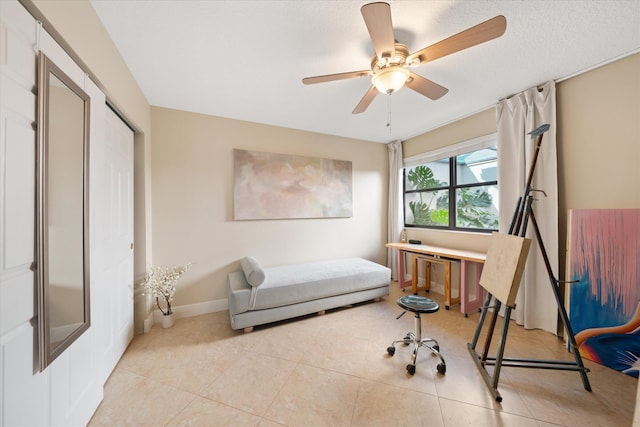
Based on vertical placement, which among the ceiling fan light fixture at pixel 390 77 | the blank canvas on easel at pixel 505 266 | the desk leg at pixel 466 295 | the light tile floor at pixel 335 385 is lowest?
the light tile floor at pixel 335 385

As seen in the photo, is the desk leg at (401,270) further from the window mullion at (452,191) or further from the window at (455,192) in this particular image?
the window mullion at (452,191)

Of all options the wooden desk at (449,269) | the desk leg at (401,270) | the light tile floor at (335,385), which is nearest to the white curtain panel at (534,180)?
the light tile floor at (335,385)

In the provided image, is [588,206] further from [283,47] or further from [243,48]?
[243,48]

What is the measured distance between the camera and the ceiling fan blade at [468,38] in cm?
115

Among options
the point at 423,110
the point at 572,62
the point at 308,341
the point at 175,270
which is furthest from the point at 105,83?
the point at 572,62

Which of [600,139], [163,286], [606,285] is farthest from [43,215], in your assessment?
[600,139]

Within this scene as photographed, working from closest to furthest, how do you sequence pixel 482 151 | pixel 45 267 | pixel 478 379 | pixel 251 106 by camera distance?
pixel 45 267 < pixel 478 379 < pixel 251 106 < pixel 482 151

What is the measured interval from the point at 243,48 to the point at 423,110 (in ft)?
7.24

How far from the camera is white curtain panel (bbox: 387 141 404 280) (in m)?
4.02

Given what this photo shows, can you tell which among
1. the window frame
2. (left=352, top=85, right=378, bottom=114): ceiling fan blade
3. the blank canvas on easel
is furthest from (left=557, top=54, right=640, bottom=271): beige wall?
(left=352, top=85, right=378, bottom=114): ceiling fan blade

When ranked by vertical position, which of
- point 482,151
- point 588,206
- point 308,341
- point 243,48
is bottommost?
point 308,341

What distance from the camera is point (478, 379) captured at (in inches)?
66.7

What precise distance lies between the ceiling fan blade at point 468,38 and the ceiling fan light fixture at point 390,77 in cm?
8

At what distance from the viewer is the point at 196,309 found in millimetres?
2797
